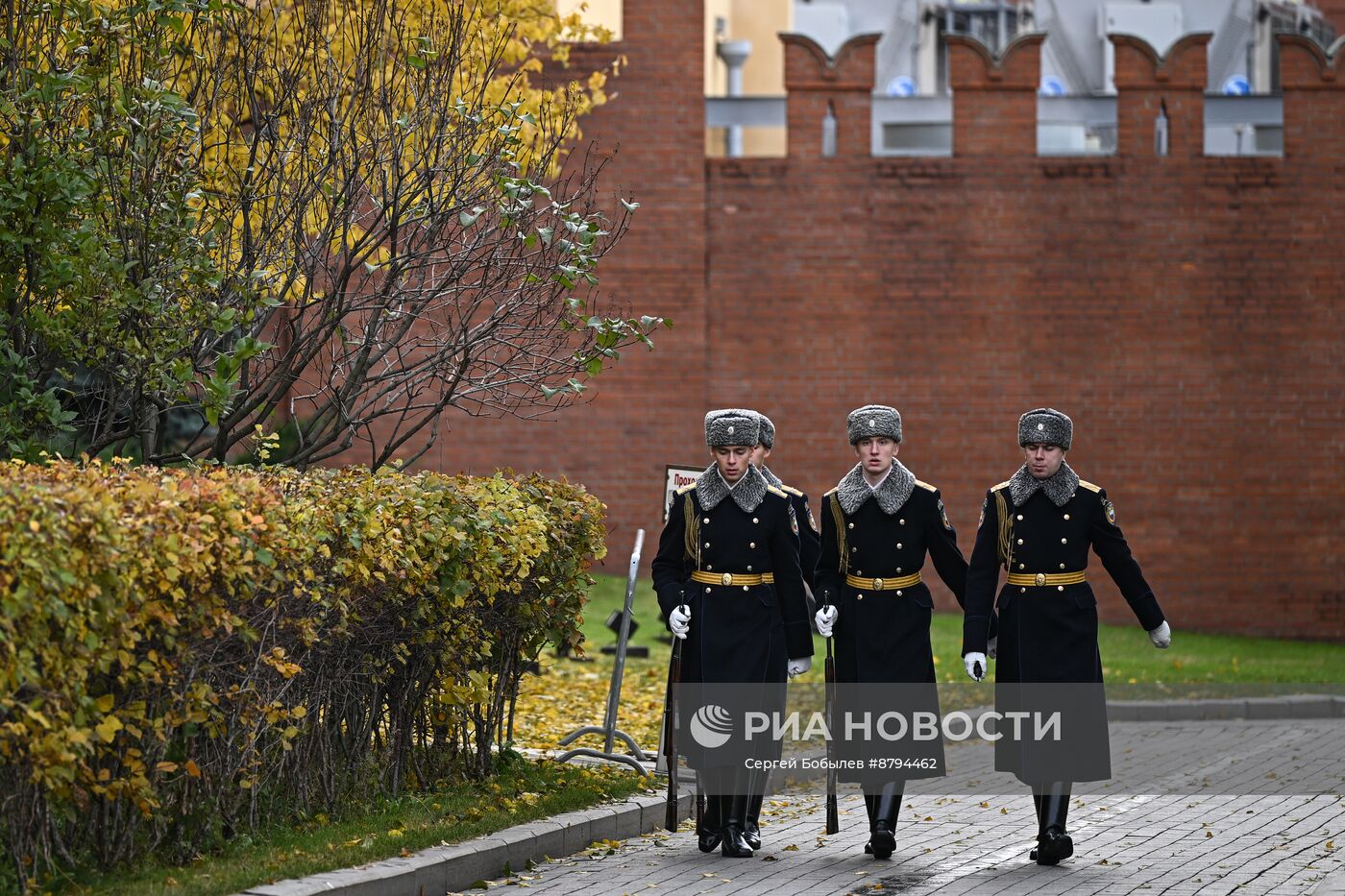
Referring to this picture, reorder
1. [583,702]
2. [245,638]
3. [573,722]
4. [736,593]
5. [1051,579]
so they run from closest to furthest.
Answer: [245,638]
[1051,579]
[736,593]
[573,722]
[583,702]

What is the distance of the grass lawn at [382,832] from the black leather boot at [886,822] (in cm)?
153

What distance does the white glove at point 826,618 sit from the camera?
27.5 ft

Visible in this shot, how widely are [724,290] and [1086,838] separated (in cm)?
1245

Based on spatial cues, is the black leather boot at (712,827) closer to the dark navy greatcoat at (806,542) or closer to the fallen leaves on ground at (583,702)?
the dark navy greatcoat at (806,542)

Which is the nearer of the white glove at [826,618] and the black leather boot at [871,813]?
the black leather boot at [871,813]

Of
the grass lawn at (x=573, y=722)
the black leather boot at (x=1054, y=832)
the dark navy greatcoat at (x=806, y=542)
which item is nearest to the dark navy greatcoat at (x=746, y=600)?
the dark navy greatcoat at (x=806, y=542)

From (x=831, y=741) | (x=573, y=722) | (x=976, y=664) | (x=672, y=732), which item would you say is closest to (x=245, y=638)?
(x=672, y=732)

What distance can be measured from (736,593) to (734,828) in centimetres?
108

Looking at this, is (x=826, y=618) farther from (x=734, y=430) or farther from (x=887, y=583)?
(x=734, y=430)

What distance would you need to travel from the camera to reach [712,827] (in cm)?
834

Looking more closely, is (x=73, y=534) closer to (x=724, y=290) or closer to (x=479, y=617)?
(x=479, y=617)

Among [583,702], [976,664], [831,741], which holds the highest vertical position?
[976,664]

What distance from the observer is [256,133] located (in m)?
9.03

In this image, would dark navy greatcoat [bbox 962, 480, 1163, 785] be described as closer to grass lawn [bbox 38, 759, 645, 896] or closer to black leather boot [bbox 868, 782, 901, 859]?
black leather boot [bbox 868, 782, 901, 859]
